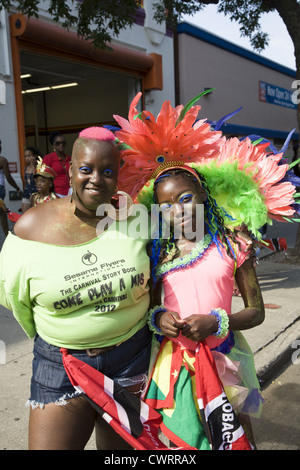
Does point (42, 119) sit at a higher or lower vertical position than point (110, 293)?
higher

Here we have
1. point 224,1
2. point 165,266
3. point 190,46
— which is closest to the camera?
point 165,266

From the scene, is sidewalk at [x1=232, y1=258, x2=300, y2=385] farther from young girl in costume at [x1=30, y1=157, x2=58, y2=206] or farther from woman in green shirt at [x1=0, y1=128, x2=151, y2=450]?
young girl in costume at [x1=30, y1=157, x2=58, y2=206]

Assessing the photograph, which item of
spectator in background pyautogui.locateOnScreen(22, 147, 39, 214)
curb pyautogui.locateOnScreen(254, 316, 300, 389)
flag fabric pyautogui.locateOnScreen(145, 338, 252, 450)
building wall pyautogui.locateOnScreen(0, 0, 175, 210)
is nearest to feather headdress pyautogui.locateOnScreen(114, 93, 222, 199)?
flag fabric pyautogui.locateOnScreen(145, 338, 252, 450)

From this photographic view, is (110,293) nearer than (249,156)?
Yes

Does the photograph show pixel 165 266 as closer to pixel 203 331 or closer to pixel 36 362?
pixel 203 331

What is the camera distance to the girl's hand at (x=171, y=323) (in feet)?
5.71

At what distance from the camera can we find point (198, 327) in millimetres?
1726

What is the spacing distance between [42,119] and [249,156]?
14590 millimetres

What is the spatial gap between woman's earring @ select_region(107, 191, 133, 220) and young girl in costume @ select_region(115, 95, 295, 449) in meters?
0.14

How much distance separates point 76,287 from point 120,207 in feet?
1.42

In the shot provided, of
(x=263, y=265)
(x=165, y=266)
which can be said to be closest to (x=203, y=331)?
(x=165, y=266)

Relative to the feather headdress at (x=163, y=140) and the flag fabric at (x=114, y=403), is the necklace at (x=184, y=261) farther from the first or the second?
the flag fabric at (x=114, y=403)

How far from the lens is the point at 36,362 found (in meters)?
1.81

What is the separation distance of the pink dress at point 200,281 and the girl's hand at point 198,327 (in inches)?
3.7
